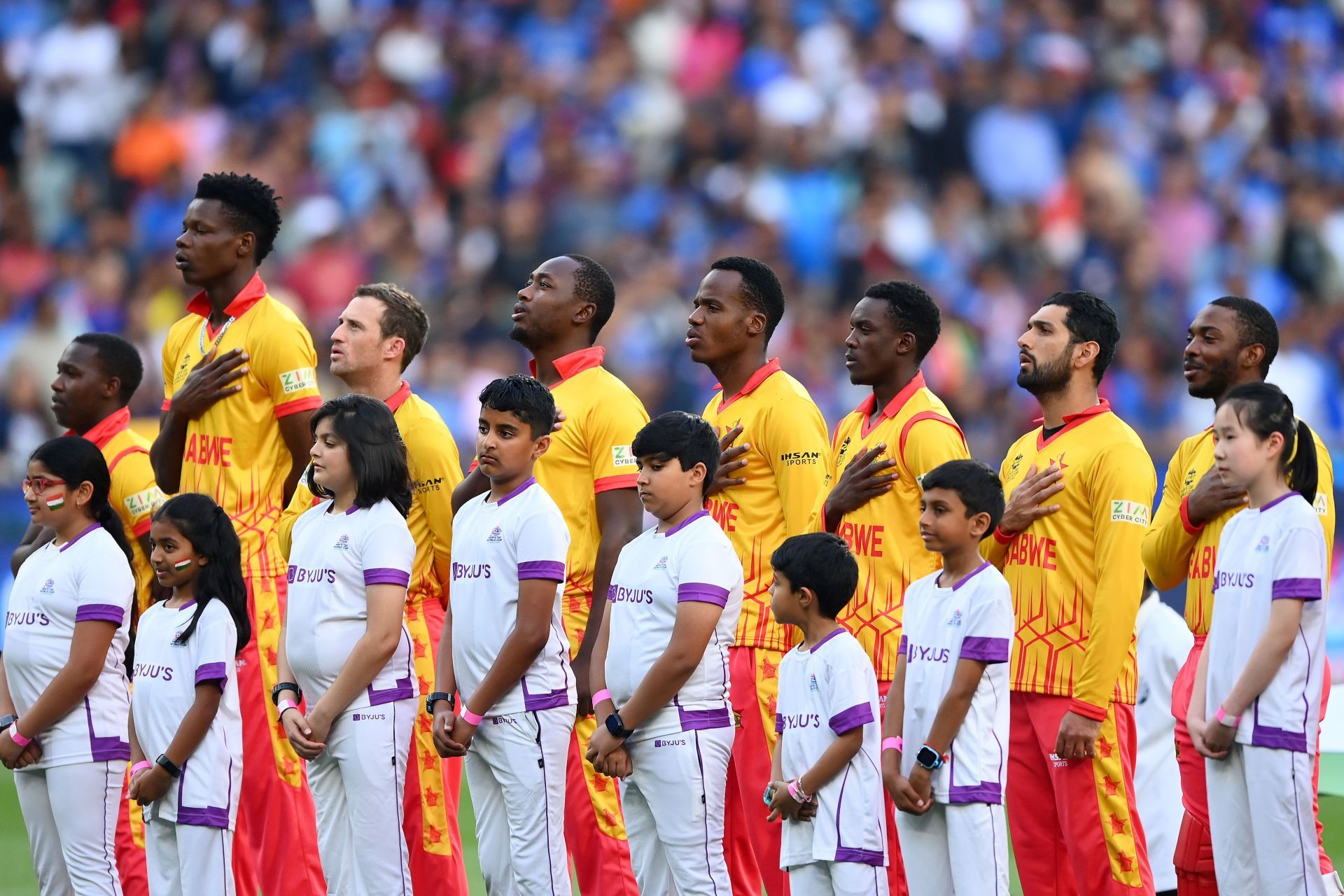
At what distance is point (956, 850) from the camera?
Result: 5168mm

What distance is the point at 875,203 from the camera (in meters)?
15.7

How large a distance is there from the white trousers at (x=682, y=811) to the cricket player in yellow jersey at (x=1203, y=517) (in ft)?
5.12

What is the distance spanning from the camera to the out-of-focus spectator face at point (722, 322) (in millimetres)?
6320

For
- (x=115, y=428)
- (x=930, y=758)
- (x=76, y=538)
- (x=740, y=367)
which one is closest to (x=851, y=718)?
(x=930, y=758)

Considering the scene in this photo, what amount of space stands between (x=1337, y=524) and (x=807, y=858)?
7.31 meters

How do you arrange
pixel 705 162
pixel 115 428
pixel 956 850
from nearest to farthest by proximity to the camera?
pixel 956 850 → pixel 115 428 → pixel 705 162

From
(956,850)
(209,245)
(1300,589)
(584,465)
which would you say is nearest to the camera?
(1300,589)

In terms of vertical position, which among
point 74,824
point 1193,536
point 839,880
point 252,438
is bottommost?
point 839,880

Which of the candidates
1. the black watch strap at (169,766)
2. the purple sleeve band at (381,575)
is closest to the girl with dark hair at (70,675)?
the black watch strap at (169,766)

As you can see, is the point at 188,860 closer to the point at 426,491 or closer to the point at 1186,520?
the point at 426,491

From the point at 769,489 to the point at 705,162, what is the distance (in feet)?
33.9

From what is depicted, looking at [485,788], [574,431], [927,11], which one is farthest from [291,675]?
[927,11]

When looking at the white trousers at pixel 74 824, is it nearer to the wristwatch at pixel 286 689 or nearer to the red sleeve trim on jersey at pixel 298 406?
the wristwatch at pixel 286 689

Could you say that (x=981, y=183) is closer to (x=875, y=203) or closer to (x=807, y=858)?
(x=875, y=203)
